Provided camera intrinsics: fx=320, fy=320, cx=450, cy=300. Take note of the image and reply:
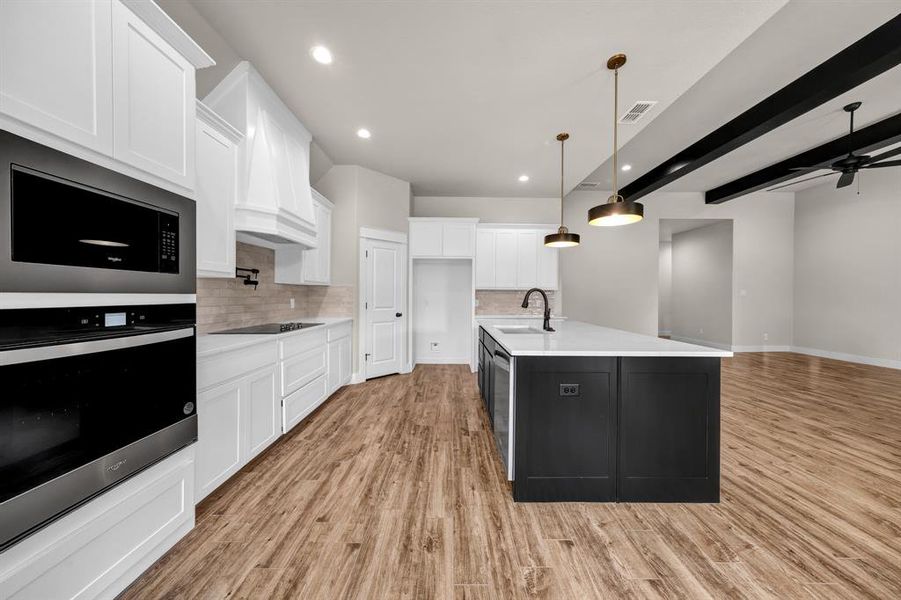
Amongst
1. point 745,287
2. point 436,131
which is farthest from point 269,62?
point 745,287

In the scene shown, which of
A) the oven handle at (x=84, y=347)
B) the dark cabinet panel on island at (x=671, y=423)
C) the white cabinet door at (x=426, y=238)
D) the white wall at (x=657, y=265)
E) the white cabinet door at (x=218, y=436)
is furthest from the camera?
the white wall at (x=657, y=265)

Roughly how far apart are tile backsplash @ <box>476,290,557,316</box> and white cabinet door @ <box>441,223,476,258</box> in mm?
888

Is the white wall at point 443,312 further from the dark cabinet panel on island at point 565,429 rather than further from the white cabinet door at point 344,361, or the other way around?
the dark cabinet panel on island at point 565,429

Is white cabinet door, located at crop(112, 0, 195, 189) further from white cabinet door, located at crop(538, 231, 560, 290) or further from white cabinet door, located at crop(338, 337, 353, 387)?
white cabinet door, located at crop(538, 231, 560, 290)

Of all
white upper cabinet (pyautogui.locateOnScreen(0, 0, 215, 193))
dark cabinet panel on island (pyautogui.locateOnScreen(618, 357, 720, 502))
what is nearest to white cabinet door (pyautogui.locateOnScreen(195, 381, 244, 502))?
white upper cabinet (pyautogui.locateOnScreen(0, 0, 215, 193))

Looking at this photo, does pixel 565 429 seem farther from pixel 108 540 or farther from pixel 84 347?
pixel 84 347

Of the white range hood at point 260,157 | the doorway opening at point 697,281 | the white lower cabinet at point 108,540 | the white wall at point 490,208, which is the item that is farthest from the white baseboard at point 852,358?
the white lower cabinet at point 108,540

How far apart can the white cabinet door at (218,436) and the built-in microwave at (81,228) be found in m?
0.76

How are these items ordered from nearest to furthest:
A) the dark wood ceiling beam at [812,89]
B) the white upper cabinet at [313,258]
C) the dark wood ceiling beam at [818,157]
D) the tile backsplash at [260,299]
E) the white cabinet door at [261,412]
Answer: the white cabinet door at [261,412]
the dark wood ceiling beam at [812,89]
the tile backsplash at [260,299]
the white upper cabinet at [313,258]
the dark wood ceiling beam at [818,157]

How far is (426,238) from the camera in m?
5.34

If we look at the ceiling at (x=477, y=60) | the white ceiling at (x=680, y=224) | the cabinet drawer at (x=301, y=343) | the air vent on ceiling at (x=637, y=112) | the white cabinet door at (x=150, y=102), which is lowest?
the cabinet drawer at (x=301, y=343)

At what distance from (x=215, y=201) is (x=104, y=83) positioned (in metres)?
1.13

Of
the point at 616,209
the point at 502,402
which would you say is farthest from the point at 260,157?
the point at 616,209

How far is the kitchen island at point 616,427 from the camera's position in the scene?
197 centimetres
